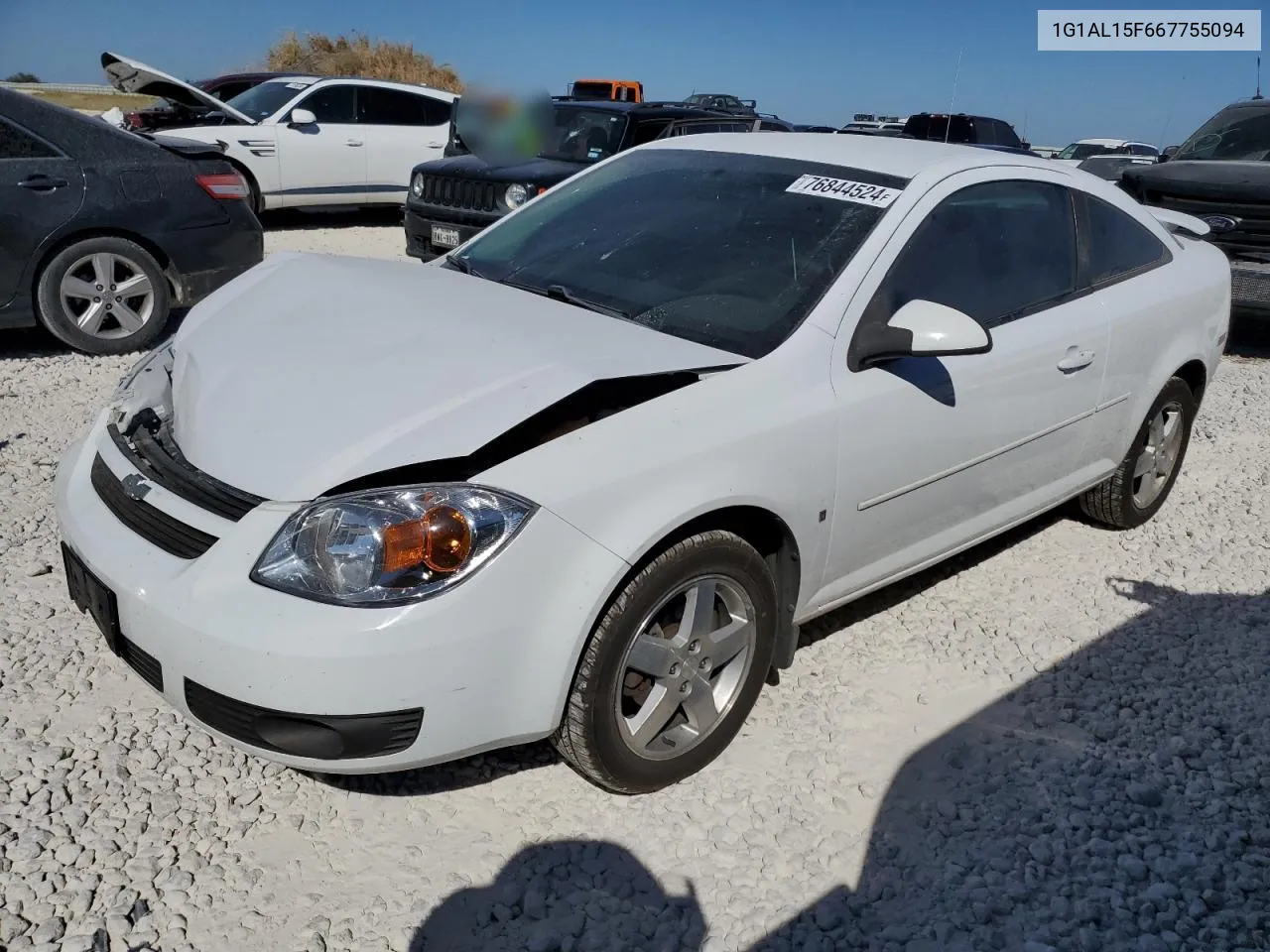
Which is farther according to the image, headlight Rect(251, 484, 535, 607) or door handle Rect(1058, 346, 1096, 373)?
door handle Rect(1058, 346, 1096, 373)

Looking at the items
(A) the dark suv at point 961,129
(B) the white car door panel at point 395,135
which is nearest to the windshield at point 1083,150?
(A) the dark suv at point 961,129

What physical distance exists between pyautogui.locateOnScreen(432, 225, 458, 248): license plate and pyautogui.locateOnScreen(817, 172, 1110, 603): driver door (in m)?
5.56

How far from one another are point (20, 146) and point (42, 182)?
0.26 m

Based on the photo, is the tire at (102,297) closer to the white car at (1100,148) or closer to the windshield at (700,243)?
the windshield at (700,243)

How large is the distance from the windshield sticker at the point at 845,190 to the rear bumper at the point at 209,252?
4.14 metres

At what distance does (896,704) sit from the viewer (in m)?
3.44

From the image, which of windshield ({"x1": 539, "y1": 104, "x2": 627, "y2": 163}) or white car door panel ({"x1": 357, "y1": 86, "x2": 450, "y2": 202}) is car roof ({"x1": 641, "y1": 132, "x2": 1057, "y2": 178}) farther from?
white car door panel ({"x1": 357, "y1": 86, "x2": 450, "y2": 202})

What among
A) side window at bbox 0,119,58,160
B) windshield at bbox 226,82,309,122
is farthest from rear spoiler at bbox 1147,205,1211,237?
windshield at bbox 226,82,309,122

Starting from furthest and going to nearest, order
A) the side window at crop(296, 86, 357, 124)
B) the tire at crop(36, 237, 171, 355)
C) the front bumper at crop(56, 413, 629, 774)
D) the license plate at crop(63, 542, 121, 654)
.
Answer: the side window at crop(296, 86, 357, 124) < the tire at crop(36, 237, 171, 355) < the license plate at crop(63, 542, 121, 654) < the front bumper at crop(56, 413, 629, 774)

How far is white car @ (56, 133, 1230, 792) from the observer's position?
236cm

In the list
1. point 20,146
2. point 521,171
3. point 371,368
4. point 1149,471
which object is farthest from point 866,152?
point 521,171

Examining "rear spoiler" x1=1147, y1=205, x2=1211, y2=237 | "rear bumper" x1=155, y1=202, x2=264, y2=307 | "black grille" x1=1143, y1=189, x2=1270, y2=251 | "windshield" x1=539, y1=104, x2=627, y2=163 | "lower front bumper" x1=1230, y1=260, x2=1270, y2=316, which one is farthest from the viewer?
"windshield" x1=539, y1=104, x2=627, y2=163

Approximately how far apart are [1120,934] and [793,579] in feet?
3.86

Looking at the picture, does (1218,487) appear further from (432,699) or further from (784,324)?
(432,699)
